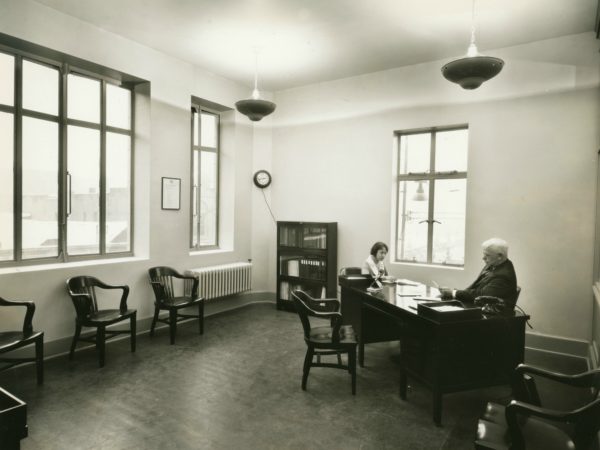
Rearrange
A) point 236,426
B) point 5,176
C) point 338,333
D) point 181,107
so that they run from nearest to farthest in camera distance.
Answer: point 236,426 < point 338,333 < point 5,176 < point 181,107

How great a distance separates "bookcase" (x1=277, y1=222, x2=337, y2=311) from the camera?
6.42 meters

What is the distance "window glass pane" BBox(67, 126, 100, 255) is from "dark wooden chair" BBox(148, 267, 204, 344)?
896 millimetres

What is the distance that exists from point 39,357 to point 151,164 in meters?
2.78

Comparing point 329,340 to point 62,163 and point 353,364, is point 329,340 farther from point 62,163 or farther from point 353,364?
point 62,163

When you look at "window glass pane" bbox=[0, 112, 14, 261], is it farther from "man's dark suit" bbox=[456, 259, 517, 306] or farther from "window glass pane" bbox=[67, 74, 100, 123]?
"man's dark suit" bbox=[456, 259, 517, 306]

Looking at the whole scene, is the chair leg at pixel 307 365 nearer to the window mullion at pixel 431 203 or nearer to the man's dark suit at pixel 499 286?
the man's dark suit at pixel 499 286

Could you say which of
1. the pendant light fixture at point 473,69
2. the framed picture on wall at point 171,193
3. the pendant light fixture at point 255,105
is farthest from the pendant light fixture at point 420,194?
the framed picture on wall at point 171,193

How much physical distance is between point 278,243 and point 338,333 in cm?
331

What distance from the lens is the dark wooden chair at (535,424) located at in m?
1.96

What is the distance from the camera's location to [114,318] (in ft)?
14.3

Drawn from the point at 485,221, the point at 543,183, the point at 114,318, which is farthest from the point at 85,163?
the point at 543,183

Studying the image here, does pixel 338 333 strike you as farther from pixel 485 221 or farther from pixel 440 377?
pixel 485 221

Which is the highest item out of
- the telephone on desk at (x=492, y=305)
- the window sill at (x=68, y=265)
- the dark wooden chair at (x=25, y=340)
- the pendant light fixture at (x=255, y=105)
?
the pendant light fixture at (x=255, y=105)

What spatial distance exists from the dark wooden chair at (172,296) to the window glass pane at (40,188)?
4.19 feet
